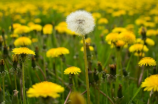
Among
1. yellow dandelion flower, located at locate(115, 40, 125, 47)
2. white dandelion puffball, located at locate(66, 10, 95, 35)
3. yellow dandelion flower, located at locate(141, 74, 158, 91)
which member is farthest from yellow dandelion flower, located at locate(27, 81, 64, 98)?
yellow dandelion flower, located at locate(115, 40, 125, 47)

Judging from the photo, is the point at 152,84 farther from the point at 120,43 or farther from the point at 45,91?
the point at 120,43

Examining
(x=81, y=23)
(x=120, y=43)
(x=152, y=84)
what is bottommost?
(x=152, y=84)

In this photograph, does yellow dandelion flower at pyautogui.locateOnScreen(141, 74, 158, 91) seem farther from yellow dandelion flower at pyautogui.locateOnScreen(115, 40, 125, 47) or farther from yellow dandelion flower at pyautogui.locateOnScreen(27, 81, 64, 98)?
yellow dandelion flower at pyautogui.locateOnScreen(115, 40, 125, 47)

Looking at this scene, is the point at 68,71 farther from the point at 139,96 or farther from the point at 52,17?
the point at 52,17

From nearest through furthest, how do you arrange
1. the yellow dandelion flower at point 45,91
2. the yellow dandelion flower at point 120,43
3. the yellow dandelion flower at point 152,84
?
the yellow dandelion flower at point 45,91, the yellow dandelion flower at point 152,84, the yellow dandelion flower at point 120,43

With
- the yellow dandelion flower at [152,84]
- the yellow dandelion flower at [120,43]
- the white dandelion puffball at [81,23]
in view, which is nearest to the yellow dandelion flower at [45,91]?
the white dandelion puffball at [81,23]

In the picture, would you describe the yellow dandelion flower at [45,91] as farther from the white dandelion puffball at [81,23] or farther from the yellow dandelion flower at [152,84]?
the yellow dandelion flower at [152,84]

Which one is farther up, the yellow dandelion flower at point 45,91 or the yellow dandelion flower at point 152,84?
the yellow dandelion flower at point 45,91

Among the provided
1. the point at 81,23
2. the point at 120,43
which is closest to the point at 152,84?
the point at 81,23
